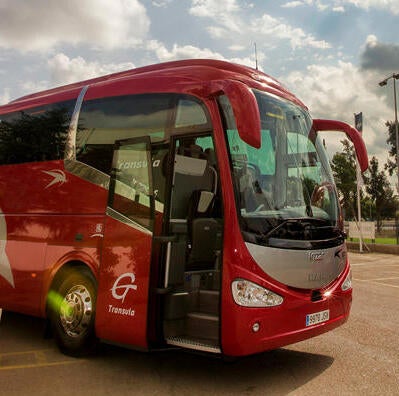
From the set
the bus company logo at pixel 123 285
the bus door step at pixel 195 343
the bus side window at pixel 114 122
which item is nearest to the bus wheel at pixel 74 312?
the bus company logo at pixel 123 285

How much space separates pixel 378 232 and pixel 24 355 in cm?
4114

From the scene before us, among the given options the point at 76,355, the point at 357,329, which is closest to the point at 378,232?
the point at 357,329

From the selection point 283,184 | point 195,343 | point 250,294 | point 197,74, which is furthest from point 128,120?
point 195,343

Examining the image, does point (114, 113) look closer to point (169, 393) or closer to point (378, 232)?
point (169, 393)

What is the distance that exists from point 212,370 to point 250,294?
1.26 m

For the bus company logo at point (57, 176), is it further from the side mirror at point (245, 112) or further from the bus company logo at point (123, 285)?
the side mirror at point (245, 112)

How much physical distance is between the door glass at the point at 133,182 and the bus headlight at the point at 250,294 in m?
1.18

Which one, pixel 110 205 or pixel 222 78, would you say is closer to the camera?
pixel 222 78

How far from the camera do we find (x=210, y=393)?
15.5 feet

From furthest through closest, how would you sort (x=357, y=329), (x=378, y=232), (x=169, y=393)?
(x=378, y=232), (x=357, y=329), (x=169, y=393)

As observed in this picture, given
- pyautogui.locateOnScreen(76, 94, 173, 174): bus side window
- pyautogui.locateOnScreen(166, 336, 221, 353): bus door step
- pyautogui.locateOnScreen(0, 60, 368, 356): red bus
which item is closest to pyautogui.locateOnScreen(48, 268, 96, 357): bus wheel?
pyautogui.locateOnScreen(0, 60, 368, 356): red bus

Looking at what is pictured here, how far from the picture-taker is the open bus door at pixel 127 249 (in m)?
5.20

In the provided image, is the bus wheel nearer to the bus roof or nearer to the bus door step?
the bus door step

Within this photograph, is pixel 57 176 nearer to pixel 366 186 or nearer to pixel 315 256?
pixel 315 256
